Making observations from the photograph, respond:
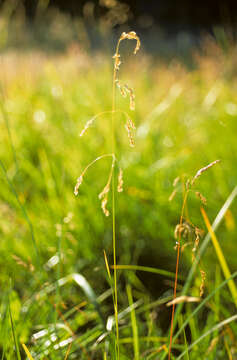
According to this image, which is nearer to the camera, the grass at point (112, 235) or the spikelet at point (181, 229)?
the spikelet at point (181, 229)

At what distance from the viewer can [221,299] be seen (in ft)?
4.33

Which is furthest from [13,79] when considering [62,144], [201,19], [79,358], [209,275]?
[201,19]

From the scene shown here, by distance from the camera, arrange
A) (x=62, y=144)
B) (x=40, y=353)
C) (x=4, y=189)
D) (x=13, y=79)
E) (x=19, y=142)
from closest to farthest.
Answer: (x=40, y=353) < (x=4, y=189) < (x=62, y=144) < (x=19, y=142) < (x=13, y=79)

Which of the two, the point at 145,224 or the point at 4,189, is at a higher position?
the point at 4,189

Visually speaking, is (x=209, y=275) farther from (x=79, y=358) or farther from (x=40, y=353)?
(x=40, y=353)

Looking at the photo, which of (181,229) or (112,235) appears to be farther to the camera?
(112,235)

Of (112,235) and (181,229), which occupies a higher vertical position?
(181,229)

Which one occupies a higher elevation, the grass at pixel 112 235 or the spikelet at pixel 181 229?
the spikelet at pixel 181 229

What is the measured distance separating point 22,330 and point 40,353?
0.22 metres

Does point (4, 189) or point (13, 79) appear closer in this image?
point (4, 189)

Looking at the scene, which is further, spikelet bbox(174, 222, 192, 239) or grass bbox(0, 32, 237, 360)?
grass bbox(0, 32, 237, 360)

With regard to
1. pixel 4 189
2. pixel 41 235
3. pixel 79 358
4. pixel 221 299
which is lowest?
pixel 221 299

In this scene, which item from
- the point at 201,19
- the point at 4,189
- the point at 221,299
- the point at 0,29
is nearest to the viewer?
the point at 221,299

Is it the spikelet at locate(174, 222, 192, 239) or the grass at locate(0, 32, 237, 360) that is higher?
the spikelet at locate(174, 222, 192, 239)
